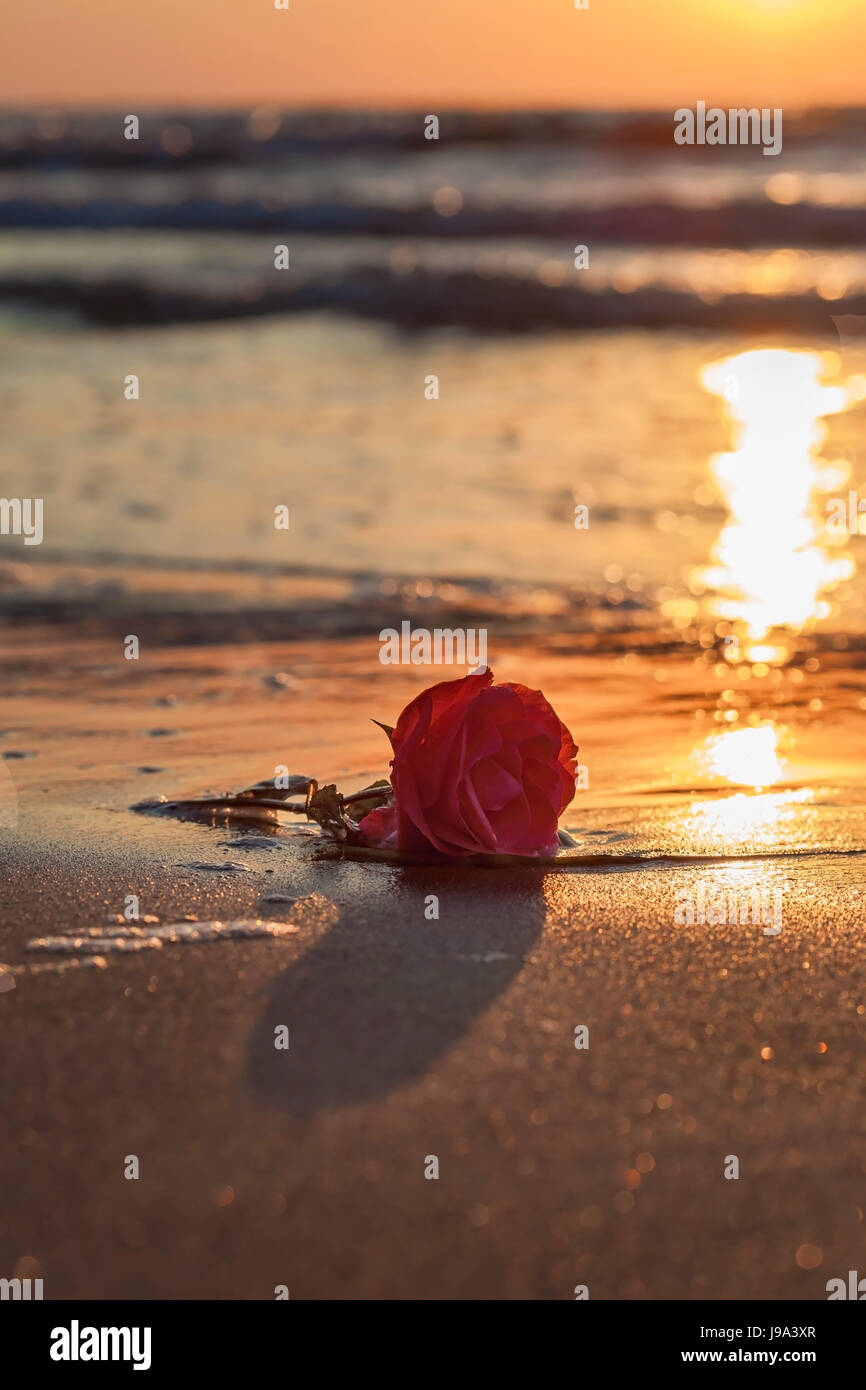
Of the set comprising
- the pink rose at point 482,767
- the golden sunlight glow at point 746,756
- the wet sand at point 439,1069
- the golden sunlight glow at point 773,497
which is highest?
the golden sunlight glow at point 773,497

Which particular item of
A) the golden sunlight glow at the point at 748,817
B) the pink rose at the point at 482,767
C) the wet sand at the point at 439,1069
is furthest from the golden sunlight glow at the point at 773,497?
the pink rose at the point at 482,767

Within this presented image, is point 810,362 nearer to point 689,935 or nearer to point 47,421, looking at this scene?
point 47,421

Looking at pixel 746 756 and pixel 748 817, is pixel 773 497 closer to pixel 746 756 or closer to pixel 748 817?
pixel 746 756

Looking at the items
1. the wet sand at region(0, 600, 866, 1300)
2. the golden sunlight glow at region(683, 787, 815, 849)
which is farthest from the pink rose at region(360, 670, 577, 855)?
the golden sunlight glow at region(683, 787, 815, 849)

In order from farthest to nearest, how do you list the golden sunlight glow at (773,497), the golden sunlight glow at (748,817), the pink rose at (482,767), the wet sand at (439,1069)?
the golden sunlight glow at (773,497) < the golden sunlight glow at (748,817) < the pink rose at (482,767) < the wet sand at (439,1069)

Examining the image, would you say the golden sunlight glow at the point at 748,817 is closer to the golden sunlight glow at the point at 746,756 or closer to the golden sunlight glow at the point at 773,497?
the golden sunlight glow at the point at 746,756

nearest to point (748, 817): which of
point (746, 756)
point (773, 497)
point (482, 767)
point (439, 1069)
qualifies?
point (746, 756)
